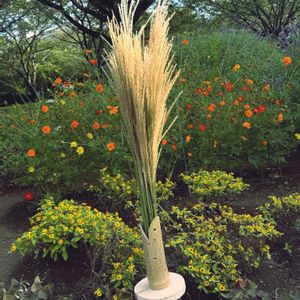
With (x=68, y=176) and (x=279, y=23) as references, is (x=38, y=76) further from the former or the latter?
(x=68, y=176)

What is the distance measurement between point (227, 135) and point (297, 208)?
3.99 feet

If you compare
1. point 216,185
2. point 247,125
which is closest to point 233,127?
point 247,125

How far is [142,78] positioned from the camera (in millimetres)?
1666

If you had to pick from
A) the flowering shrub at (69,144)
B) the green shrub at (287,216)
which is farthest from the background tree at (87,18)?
the green shrub at (287,216)

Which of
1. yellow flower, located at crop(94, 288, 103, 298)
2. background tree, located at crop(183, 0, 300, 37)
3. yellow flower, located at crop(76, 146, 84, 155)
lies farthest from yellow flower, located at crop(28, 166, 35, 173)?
background tree, located at crop(183, 0, 300, 37)

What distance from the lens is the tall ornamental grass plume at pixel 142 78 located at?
1642mm

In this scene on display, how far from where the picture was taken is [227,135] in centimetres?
394

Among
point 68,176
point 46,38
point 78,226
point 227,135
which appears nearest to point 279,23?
point 46,38

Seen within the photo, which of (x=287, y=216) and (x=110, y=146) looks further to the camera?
(x=110, y=146)

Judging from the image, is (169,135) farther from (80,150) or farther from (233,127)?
(80,150)

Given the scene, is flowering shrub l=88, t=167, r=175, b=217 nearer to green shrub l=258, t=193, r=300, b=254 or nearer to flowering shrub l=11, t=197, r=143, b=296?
flowering shrub l=11, t=197, r=143, b=296

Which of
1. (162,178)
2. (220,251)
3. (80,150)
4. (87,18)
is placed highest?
(87,18)

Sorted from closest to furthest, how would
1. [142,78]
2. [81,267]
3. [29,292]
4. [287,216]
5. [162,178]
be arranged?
[142,78] < [29,292] < [81,267] < [287,216] < [162,178]

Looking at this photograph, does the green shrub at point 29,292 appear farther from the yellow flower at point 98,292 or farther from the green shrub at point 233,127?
the green shrub at point 233,127
